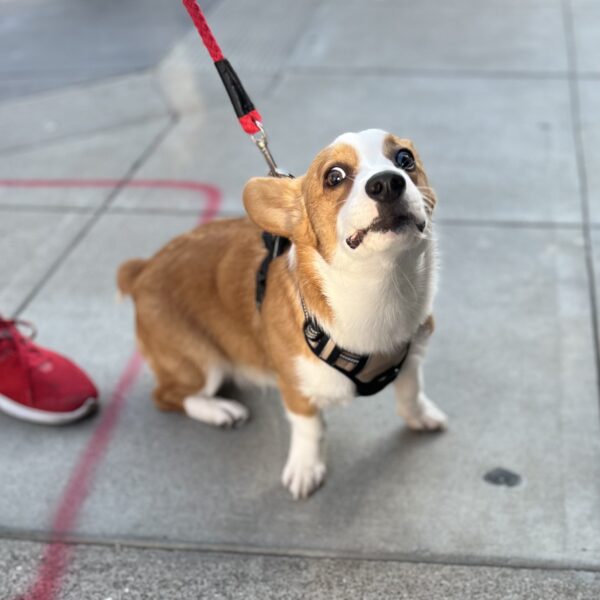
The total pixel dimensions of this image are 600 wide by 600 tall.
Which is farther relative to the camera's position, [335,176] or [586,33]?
[586,33]

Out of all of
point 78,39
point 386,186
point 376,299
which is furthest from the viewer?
point 78,39

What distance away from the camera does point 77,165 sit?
4.76 m

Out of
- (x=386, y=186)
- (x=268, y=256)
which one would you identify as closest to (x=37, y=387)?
(x=268, y=256)

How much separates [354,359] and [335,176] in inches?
22.8

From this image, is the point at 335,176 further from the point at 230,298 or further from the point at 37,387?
the point at 37,387

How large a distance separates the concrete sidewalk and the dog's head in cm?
101

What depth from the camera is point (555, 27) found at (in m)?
6.41

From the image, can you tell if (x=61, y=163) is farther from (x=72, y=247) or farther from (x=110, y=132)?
(x=72, y=247)

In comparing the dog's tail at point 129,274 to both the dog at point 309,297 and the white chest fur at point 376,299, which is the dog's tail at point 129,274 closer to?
the dog at point 309,297

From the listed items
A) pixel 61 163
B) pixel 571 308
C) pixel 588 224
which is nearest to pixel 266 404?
pixel 571 308

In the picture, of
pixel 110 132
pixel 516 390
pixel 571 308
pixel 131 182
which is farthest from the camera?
pixel 110 132

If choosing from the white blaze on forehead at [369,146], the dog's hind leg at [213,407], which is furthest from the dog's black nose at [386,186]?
the dog's hind leg at [213,407]

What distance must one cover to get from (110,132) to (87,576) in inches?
139

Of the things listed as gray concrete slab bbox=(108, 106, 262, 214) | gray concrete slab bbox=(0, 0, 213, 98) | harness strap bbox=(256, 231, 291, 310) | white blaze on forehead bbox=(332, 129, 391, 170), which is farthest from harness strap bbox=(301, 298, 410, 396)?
gray concrete slab bbox=(0, 0, 213, 98)
